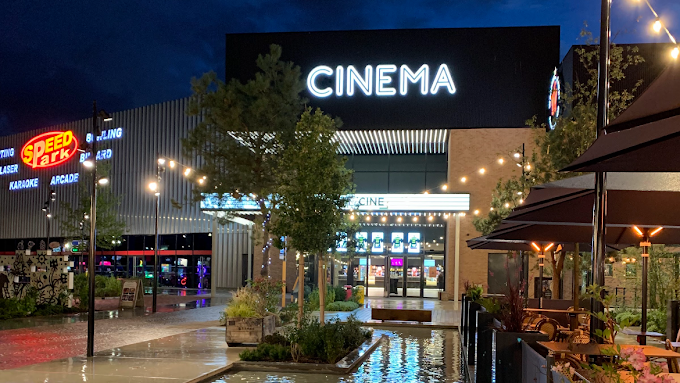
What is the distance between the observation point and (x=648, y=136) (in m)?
4.43

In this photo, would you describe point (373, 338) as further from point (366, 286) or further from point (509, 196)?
point (366, 286)

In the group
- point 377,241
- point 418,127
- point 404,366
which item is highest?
point 418,127

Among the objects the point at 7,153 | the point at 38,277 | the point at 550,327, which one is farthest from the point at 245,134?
the point at 7,153

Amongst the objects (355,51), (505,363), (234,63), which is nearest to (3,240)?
(234,63)

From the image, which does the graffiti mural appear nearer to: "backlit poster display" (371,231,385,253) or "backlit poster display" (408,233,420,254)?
"backlit poster display" (371,231,385,253)

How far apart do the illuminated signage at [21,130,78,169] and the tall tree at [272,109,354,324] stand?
26.5 meters

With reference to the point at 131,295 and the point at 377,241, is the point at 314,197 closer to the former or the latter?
the point at 131,295

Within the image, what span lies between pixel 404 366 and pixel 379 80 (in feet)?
75.4

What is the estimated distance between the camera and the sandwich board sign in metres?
29.0

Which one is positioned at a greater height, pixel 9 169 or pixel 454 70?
pixel 454 70

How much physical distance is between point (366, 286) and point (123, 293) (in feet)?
48.0

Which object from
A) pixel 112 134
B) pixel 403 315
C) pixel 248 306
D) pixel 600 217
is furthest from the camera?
pixel 112 134

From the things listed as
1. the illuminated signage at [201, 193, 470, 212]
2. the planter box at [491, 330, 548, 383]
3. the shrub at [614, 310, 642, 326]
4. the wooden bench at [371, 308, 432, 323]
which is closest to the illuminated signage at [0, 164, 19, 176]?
the illuminated signage at [201, 193, 470, 212]

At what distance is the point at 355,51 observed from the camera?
116ft
